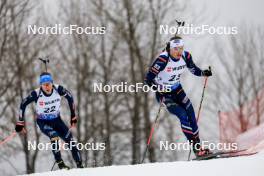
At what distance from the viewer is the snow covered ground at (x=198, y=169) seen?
6.78m

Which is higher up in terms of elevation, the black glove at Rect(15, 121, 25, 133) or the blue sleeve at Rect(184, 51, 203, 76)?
the blue sleeve at Rect(184, 51, 203, 76)

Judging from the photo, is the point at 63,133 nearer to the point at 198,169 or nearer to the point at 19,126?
the point at 19,126

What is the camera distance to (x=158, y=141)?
2769 cm

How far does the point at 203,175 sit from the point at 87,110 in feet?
69.9

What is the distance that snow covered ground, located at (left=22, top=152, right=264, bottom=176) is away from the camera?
678 cm

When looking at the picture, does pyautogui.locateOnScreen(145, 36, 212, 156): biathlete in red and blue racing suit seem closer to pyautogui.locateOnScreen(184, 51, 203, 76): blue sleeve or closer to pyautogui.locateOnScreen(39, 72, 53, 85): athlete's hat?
pyautogui.locateOnScreen(184, 51, 203, 76): blue sleeve

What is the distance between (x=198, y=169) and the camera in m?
7.10

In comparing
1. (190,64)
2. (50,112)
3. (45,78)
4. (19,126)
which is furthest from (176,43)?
(19,126)

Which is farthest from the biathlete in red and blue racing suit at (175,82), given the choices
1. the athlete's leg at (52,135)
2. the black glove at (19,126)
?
the black glove at (19,126)
